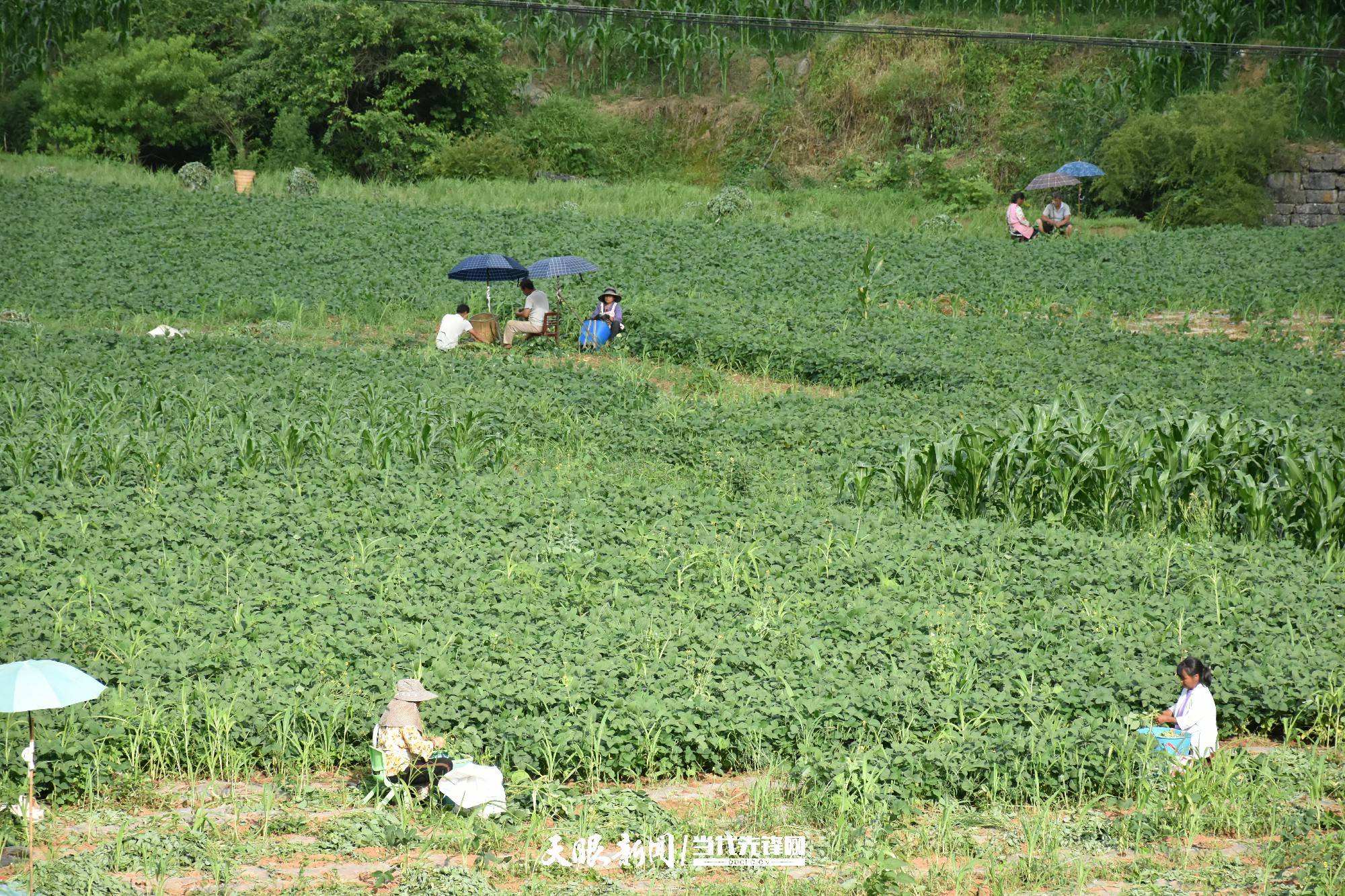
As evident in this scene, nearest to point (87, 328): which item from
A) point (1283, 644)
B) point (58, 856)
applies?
point (58, 856)

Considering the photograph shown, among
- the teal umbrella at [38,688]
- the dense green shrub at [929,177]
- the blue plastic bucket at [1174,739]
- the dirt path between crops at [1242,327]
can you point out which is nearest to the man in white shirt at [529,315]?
the dirt path between crops at [1242,327]

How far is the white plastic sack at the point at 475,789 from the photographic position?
670cm

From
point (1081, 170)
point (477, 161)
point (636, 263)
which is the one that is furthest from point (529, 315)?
point (477, 161)

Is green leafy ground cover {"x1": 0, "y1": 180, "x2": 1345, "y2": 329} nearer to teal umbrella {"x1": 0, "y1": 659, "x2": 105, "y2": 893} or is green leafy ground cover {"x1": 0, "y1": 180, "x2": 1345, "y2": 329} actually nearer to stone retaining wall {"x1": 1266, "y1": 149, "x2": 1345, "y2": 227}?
stone retaining wall {"x1": 1266, "y1": 149, "x2": 1345, "y2": 227}

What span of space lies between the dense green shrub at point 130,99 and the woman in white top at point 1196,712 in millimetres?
34888

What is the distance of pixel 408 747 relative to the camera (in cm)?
696

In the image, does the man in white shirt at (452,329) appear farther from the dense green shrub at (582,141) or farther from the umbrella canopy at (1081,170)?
the dense green shrub at (582,141)

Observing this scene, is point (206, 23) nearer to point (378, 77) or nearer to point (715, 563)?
point (378, 77)

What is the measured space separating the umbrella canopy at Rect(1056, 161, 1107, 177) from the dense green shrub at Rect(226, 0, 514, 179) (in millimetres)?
15196

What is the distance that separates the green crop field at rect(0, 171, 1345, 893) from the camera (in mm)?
7031

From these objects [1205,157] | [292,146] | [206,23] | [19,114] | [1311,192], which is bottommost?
[1311,192]

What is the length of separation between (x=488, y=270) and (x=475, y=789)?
46.6 feet

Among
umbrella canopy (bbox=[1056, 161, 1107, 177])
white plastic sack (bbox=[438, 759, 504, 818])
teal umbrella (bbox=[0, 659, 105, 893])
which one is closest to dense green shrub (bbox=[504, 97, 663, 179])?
umbrella canopy (bbox=[1056, 161, 1107, 177])

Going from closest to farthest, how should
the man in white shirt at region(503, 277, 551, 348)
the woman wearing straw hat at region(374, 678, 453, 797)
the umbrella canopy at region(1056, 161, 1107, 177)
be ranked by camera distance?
the woman wearing straw hat at region(374, 678, 453, 797)
the man in white shirt at region(503, 277, 551, 348)
the umbrella canopy at region(1056, 161, 1107, 177)
